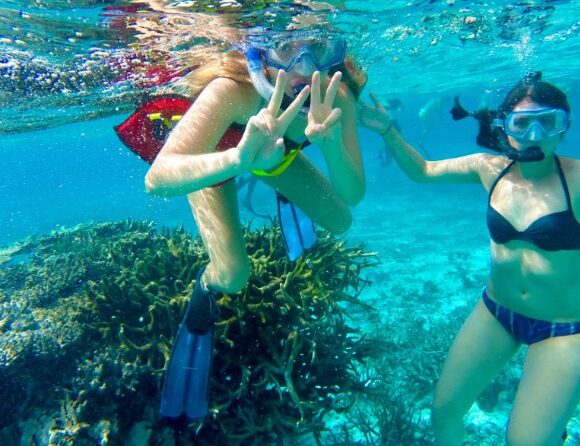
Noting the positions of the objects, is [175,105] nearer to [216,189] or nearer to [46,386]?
[216,189]

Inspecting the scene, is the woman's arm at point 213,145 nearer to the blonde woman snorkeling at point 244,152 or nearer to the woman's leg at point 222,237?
the blonde woman snorkeling at point 244,152

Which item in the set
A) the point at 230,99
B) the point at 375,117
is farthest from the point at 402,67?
the point at 230,99

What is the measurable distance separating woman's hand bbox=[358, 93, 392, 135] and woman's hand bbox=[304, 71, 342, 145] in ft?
7.51

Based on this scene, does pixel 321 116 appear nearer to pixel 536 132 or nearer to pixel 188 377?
pixel 536 132

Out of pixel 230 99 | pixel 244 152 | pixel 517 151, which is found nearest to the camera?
pixel 244 152

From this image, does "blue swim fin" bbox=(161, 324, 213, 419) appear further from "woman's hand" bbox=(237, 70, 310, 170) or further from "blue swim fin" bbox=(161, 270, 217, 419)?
"woman's hand" bbox=(237, 70, 310, 170)

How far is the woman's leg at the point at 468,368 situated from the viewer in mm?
3998

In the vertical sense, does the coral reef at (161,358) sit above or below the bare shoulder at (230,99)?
below

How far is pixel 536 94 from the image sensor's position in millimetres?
3541

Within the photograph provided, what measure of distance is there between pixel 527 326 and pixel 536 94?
2248 mm

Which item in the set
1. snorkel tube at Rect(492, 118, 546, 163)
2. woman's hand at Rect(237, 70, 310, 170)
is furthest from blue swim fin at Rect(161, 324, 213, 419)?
snorkel tube at Rect(492, 118, 546, 163)

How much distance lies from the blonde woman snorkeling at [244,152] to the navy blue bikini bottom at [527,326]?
78.6 inches

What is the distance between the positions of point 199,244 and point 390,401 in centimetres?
400

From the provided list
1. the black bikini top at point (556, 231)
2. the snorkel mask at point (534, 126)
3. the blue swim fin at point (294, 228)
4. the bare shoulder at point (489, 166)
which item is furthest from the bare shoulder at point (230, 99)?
the black bikini top at point (556, 231)
